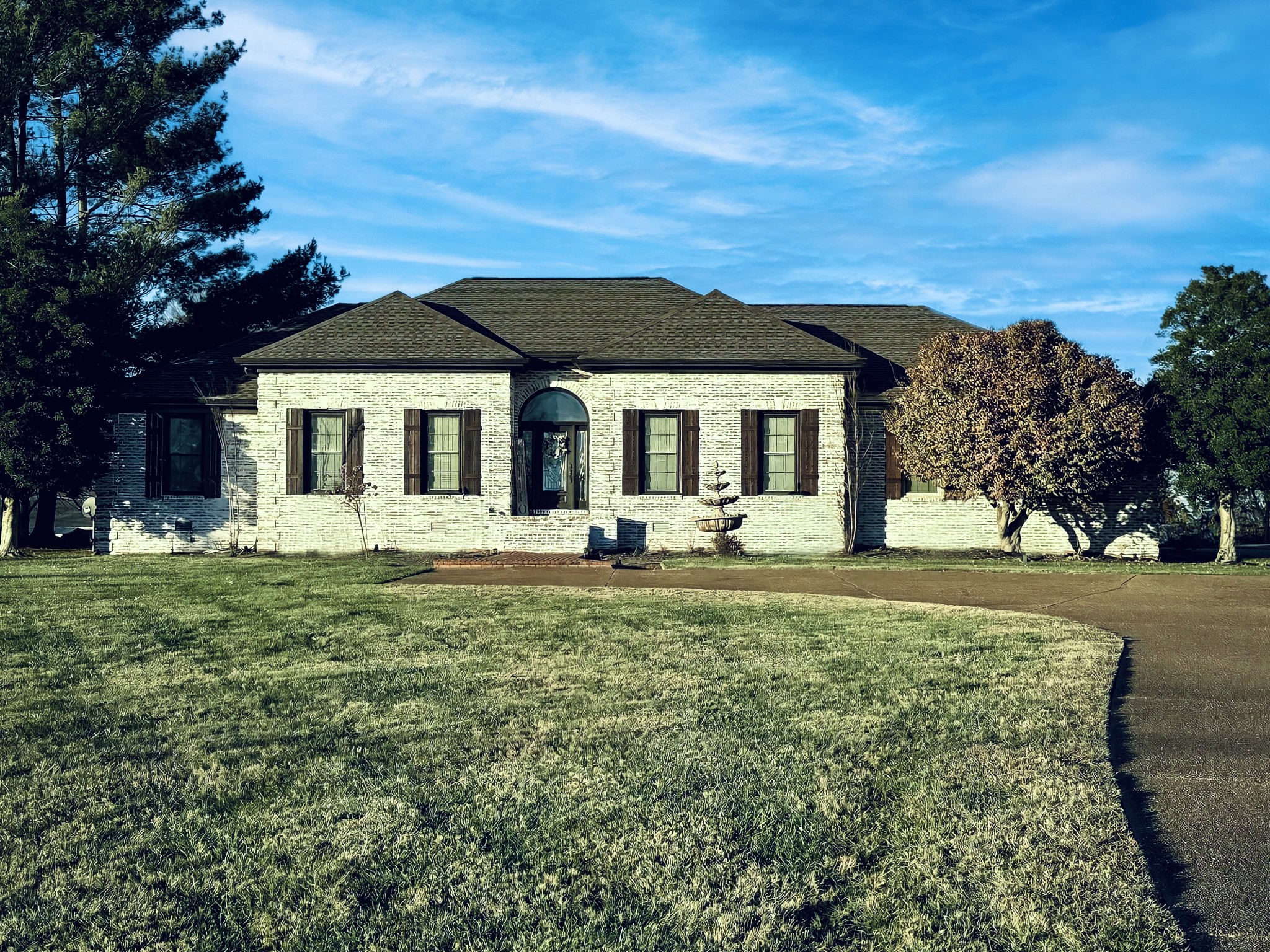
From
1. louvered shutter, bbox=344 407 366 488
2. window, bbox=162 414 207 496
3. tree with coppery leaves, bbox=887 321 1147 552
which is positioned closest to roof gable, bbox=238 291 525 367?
louvered shutter, bbox=344 407 366 488

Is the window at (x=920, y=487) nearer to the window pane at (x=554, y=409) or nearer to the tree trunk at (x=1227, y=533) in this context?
the tree trunk at (x=1227, y=533)

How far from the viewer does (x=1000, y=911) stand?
385 centimetres

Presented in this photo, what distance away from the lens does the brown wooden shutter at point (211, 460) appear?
814 inches

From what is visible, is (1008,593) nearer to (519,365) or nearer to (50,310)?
Result: (519,365)

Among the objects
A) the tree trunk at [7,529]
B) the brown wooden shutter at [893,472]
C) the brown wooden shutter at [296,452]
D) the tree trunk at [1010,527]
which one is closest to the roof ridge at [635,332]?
the brown wooden shutter at [893,472]

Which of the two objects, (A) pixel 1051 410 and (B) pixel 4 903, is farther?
(A) pixel 1051 410

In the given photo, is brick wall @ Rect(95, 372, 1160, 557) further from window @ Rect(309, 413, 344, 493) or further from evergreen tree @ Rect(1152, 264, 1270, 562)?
evergreen tree @ Rect(1152, 264, 1270, 562)

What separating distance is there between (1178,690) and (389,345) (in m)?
16.1

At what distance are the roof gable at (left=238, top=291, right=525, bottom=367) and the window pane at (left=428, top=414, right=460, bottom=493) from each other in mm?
1229

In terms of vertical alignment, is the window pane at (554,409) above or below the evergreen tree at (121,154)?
below

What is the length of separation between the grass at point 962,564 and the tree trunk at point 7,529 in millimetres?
14478

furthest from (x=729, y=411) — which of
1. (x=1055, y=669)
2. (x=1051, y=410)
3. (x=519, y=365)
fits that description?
(x=1055, y=669)

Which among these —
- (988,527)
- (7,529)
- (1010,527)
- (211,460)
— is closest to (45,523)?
(7,529)

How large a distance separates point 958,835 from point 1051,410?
14887 millimetres
